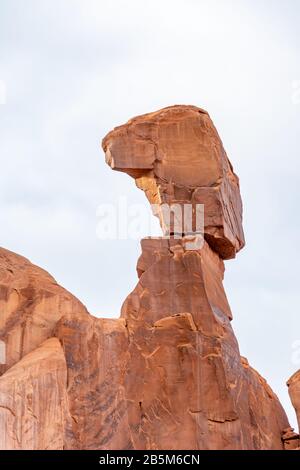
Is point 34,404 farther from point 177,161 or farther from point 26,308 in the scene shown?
point 177,161

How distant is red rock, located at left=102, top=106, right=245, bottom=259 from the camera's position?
103 feet

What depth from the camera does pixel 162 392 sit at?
28.8 m

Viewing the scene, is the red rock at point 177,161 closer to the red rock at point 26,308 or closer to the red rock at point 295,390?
the red rock at point 295,390

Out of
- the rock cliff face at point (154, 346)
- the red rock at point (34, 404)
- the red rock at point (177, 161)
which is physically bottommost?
the red rock at point (34, 404)

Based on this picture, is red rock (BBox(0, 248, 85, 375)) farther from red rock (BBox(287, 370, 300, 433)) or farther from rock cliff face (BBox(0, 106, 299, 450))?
red rock (BBox(287, 370, 300, 433))

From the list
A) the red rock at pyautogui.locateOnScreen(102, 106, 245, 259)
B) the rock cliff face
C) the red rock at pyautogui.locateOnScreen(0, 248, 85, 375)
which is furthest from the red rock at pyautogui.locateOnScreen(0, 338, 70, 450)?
the red rock at pyautogui.locateOnScreen(102, 106, 245, 259)

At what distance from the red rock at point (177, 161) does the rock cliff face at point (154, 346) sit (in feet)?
0.08

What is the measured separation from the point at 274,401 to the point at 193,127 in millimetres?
7317

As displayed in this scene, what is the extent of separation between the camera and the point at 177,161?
31656mm

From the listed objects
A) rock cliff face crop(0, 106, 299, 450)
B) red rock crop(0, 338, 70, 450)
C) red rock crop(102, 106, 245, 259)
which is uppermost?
red rock crop(102, 106, 245, 259)

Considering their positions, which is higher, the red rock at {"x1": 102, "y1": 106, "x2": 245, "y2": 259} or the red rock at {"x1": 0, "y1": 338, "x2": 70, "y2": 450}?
the red rock at {"x1": 102, "y1": 106, "x2": 245, "y2": 259}

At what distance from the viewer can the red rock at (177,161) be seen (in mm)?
31406

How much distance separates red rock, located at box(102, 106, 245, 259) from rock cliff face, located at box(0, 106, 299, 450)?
0.08ft

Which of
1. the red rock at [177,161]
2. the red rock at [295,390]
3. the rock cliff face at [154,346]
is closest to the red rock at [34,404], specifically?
the rock cliff face at [154,346]
